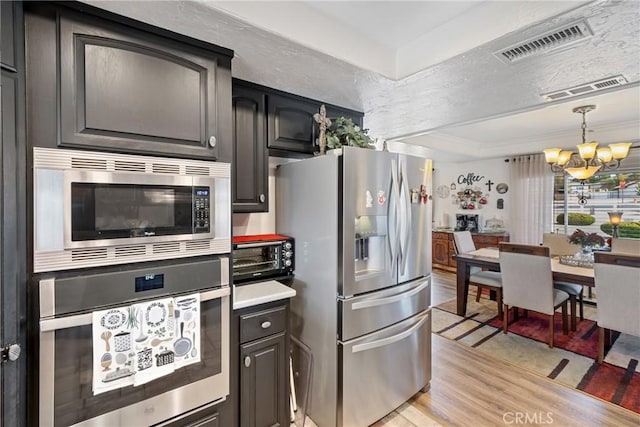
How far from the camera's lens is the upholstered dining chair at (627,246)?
3293 mm

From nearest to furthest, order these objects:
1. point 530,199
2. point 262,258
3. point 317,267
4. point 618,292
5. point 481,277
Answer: point 317,267
point 262,258
point 618,292
point 481,277
point 530,199

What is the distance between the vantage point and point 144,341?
1.24 metres

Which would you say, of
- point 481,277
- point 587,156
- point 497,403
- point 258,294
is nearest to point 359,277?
point 258,294

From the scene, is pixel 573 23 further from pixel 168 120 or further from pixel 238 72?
pixel 168 120

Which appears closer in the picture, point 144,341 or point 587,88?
point 144,341

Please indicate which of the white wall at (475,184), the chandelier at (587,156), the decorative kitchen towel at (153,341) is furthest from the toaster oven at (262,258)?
the white wall at (475,184)

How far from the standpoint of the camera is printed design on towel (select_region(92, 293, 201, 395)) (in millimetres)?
1159

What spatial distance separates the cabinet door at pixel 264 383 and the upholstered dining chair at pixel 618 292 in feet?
9.26

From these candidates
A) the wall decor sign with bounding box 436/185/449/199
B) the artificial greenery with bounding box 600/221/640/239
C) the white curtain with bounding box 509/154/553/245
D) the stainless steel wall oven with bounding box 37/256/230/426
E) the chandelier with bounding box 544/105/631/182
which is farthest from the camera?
the wall decor sign with bounding box 436/185/449/199

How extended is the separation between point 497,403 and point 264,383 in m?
1.77

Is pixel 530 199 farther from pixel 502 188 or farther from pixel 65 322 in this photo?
pixel 65 322

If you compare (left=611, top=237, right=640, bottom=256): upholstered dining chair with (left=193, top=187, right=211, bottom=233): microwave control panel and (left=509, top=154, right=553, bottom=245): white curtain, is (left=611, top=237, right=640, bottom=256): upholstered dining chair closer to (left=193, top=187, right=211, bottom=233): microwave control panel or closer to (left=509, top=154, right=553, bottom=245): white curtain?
(left=509, top=154, right=553, bottom=245): white curtain

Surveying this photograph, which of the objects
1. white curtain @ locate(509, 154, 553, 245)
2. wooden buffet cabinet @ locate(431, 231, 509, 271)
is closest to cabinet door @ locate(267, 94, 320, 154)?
wooden buffet cabinet @ locate(431, 231, 509, 271)

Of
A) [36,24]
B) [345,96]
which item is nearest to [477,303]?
[345,96]
